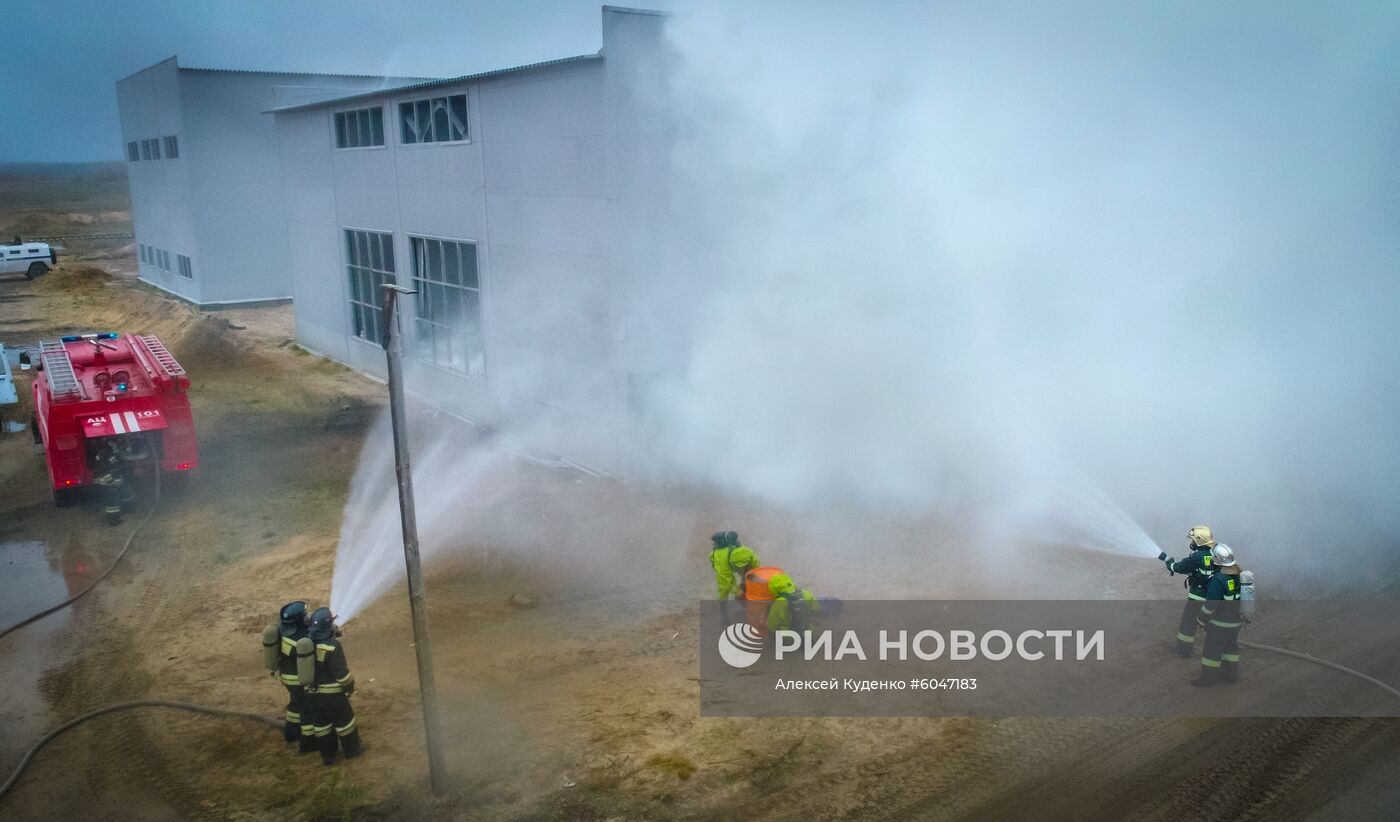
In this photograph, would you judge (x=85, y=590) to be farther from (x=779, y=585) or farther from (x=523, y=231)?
(x=779, y=585)

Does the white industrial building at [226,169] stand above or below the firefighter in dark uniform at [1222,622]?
above

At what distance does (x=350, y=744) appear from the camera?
6.88 metres

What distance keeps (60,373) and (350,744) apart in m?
10.0

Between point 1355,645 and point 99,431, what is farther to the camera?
point 99,431

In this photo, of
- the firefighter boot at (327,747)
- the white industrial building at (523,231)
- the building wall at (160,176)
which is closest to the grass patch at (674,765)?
the firefighter boot at (327,747)

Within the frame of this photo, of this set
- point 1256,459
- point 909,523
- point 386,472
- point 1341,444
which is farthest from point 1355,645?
point 386,472

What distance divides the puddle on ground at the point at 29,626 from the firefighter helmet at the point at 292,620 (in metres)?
2.47

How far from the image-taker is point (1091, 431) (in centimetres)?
1332

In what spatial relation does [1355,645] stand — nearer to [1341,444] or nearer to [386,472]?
[1341,444]

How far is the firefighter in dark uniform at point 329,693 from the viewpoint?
264 inches

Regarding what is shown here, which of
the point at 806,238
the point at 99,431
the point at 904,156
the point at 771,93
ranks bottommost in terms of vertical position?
the point at 99,431

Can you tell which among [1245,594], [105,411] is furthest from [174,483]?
→ [1245,594]

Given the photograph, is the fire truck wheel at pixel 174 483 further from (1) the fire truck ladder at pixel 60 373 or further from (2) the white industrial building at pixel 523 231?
(2) the white industrial building at pixel 523 231

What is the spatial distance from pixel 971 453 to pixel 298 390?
14.7 meters
